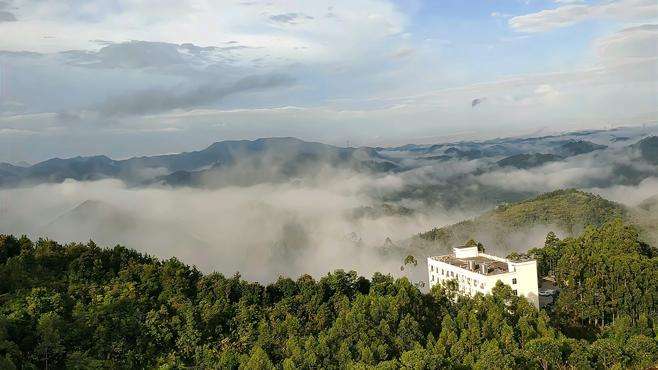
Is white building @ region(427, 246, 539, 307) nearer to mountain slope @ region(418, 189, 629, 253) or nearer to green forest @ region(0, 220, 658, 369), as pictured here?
green forest @ region(0, 220, 658, 369)

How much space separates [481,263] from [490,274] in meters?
2.47

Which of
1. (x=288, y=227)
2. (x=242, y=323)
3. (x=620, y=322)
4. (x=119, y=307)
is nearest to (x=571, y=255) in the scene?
(x=620, y=322)

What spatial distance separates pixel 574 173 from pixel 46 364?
189861 millimetres

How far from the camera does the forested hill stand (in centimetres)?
9494

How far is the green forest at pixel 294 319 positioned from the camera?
26.9 meters

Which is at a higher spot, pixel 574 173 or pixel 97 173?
pixel 97 173

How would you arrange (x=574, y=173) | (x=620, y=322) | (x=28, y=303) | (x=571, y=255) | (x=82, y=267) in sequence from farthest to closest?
(x=574, y=173)
(x=571, y=255)
(x=82, y=267)
(x=620, y=322)
(x=28, y=303)

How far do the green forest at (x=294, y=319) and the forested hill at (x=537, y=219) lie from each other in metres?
53.8

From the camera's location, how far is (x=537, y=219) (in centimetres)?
10100

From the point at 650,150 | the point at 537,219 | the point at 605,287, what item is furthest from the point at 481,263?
the point at 650,150

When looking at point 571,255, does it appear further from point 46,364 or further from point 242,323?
point 46,364

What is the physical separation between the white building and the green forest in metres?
1.49

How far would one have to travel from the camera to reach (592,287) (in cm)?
3706

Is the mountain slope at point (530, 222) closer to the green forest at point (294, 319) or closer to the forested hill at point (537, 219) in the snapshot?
the forested hill at point (537, 219)
